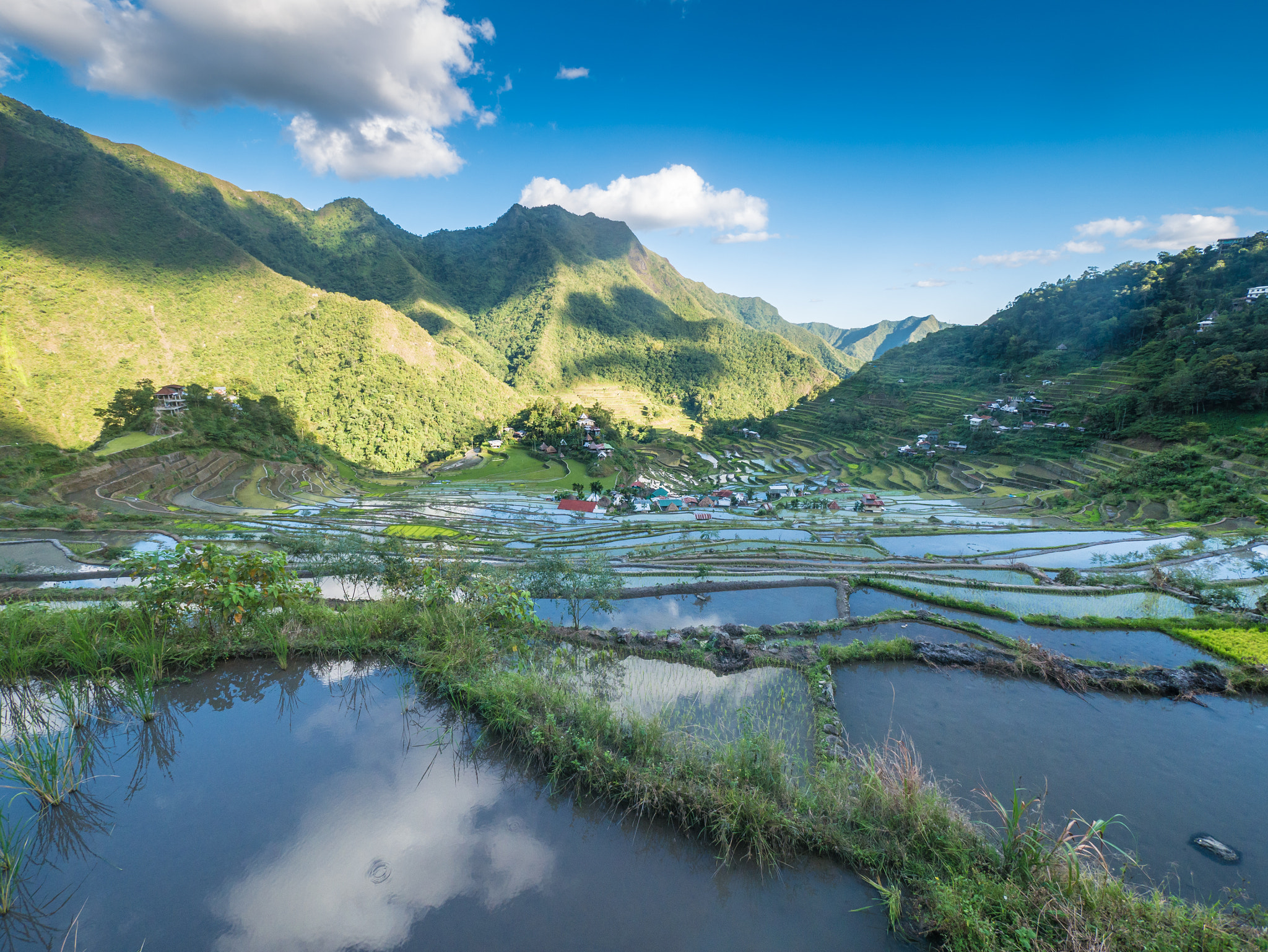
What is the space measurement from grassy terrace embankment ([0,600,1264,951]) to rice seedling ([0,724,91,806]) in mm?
936

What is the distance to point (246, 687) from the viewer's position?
5.60 m

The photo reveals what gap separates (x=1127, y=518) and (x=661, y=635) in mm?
31550

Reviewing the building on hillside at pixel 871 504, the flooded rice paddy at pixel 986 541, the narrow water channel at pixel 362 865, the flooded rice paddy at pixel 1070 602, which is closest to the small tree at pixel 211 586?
the narrow water channel at pixel 362 865

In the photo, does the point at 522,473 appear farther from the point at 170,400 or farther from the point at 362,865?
the point at 362,865

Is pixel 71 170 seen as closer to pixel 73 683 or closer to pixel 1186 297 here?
pixel 73 683

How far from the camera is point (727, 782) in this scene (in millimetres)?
4699

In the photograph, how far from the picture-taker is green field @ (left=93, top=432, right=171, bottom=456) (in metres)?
30.9

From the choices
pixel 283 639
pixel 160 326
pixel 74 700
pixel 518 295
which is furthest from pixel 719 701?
pixel 518 295

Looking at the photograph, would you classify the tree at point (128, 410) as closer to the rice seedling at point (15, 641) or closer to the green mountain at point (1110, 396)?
the rice seedling at point (15, 641)

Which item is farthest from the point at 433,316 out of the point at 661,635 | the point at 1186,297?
the point at 1186,297

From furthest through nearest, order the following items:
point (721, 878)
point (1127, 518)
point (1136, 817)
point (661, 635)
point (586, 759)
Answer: point (1127, 518)
point (661, 635)
point (1136, 817)
point (586, 759)
point (721, 878)

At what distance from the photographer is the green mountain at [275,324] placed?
4297cm

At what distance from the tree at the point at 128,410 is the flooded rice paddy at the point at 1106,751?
53.2m

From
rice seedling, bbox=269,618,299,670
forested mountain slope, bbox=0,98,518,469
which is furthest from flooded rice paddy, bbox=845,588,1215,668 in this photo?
forested mountain slope, bbox=0,98,518,469
